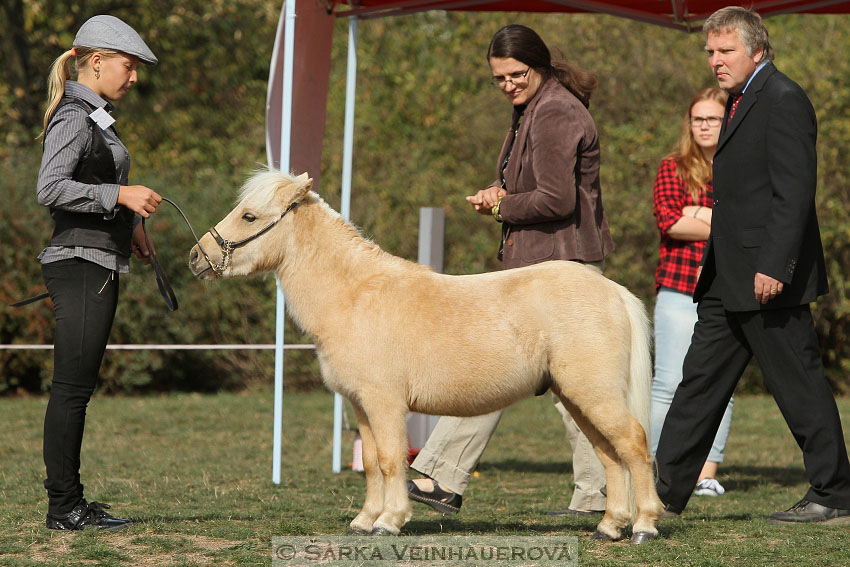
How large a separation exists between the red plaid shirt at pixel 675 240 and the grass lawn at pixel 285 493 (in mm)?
1492

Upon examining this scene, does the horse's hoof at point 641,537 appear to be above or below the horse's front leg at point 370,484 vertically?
below

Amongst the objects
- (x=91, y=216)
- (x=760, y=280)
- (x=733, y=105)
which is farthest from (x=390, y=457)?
(x=733, y=105)

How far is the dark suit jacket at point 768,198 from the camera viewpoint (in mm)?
5180

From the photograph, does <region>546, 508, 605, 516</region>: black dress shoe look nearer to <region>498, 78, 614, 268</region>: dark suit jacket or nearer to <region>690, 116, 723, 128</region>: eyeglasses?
<region>498, 78, 614, 268</region>: dark suit jacket

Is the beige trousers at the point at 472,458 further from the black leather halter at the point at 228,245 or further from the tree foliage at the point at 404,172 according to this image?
the tree foliage at the point at 404,172

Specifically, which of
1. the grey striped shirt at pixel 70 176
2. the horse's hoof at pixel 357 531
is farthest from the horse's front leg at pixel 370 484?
the grey striped shirt at pixel 70 176

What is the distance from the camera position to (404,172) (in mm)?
15633

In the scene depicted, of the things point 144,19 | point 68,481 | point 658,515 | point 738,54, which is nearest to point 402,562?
point 658,515

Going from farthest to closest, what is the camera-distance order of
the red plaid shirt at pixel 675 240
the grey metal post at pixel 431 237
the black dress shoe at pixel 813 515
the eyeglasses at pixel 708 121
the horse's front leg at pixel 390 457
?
the grey metal post at pixel 431 237, the red plaid shirt at pixel 675 240, the eyeglasses at pixel 708 121, the black dress shoe at pixel 813 515, the horse's front leg at pixel 390 457

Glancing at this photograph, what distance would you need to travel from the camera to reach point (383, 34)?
2234 centimetres

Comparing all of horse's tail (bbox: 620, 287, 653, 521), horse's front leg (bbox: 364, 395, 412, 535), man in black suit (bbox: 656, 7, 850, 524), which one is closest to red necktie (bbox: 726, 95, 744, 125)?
man in black suit (bbox: 656, 7, 850, 524)

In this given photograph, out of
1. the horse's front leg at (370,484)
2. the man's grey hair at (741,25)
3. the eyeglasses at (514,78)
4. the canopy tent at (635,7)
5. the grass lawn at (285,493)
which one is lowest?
the grass lawn at (285,493)

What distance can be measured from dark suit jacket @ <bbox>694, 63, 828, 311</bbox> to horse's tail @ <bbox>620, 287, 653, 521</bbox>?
0.63m

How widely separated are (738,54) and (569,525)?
2683 mm
